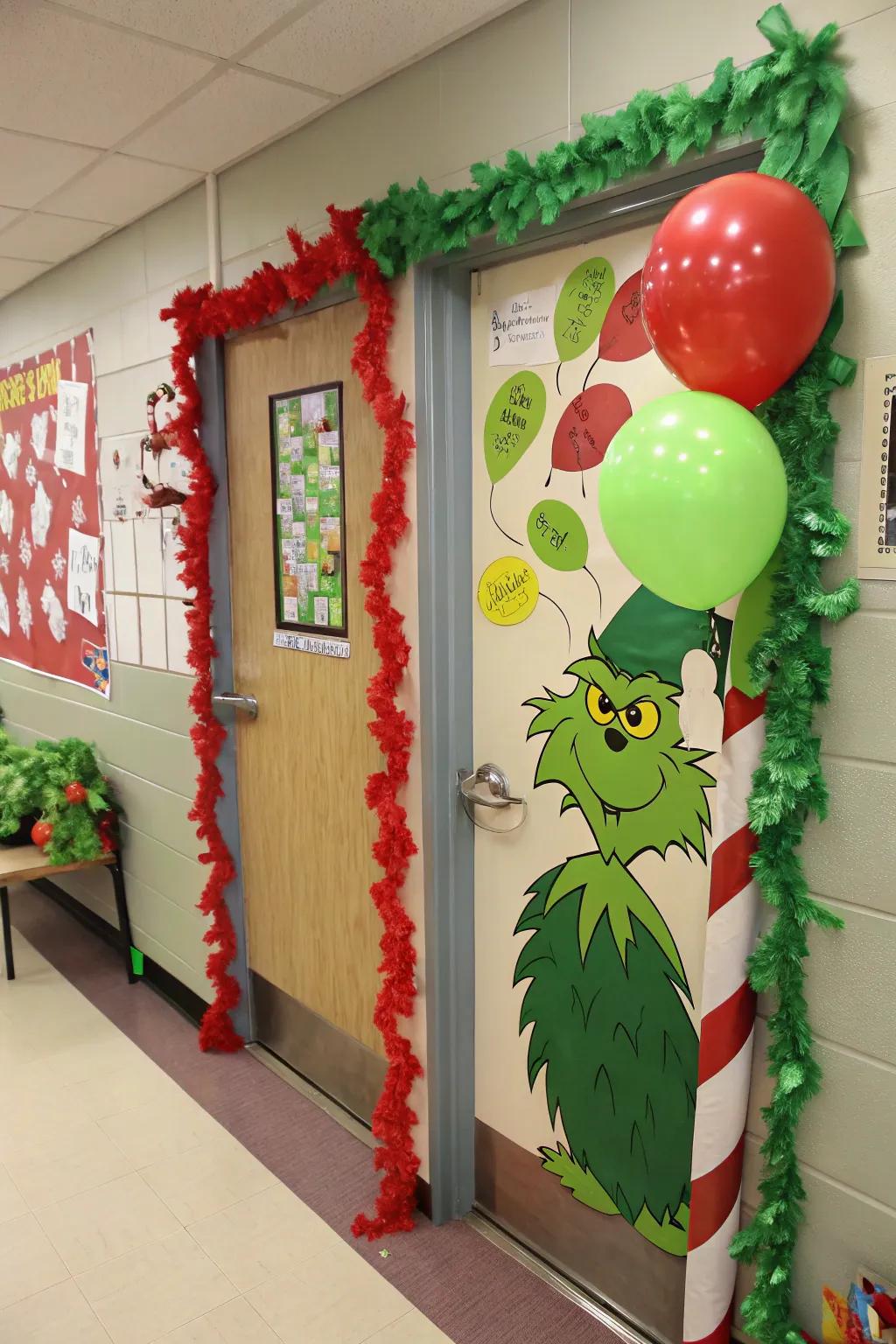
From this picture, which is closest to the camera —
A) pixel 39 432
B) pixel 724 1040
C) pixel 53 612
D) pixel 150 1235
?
pixel 724 1040

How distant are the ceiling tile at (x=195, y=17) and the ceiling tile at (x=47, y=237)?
1.36 m

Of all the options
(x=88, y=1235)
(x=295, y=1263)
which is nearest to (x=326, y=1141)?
(x=295, y=1263)

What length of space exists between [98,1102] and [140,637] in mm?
1505

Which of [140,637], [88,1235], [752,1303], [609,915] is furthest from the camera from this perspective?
[140,637]

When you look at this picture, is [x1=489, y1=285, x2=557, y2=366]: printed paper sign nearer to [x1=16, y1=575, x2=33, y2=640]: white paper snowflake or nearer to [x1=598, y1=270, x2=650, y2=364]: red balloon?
[x1=598, y1=270, x2=650, y2=364]: red balloon

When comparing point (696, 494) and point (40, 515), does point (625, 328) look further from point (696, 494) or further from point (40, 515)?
point (40, 515)

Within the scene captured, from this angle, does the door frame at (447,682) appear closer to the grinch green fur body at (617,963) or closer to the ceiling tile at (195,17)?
the grinch green fur body at (617,963)

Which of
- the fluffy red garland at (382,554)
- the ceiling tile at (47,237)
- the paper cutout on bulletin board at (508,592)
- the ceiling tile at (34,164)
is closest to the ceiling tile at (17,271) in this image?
the ceiling tile at (47,237)

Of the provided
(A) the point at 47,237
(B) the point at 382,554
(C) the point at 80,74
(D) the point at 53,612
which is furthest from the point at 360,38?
(D) the point at 53,612

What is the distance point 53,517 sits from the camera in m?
3.95

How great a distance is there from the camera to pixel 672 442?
1244mm

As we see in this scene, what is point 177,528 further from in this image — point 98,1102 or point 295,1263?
point 295,1263

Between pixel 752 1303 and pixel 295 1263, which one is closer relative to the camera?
pixel 752 1303

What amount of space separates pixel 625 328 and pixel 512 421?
1.09ft
